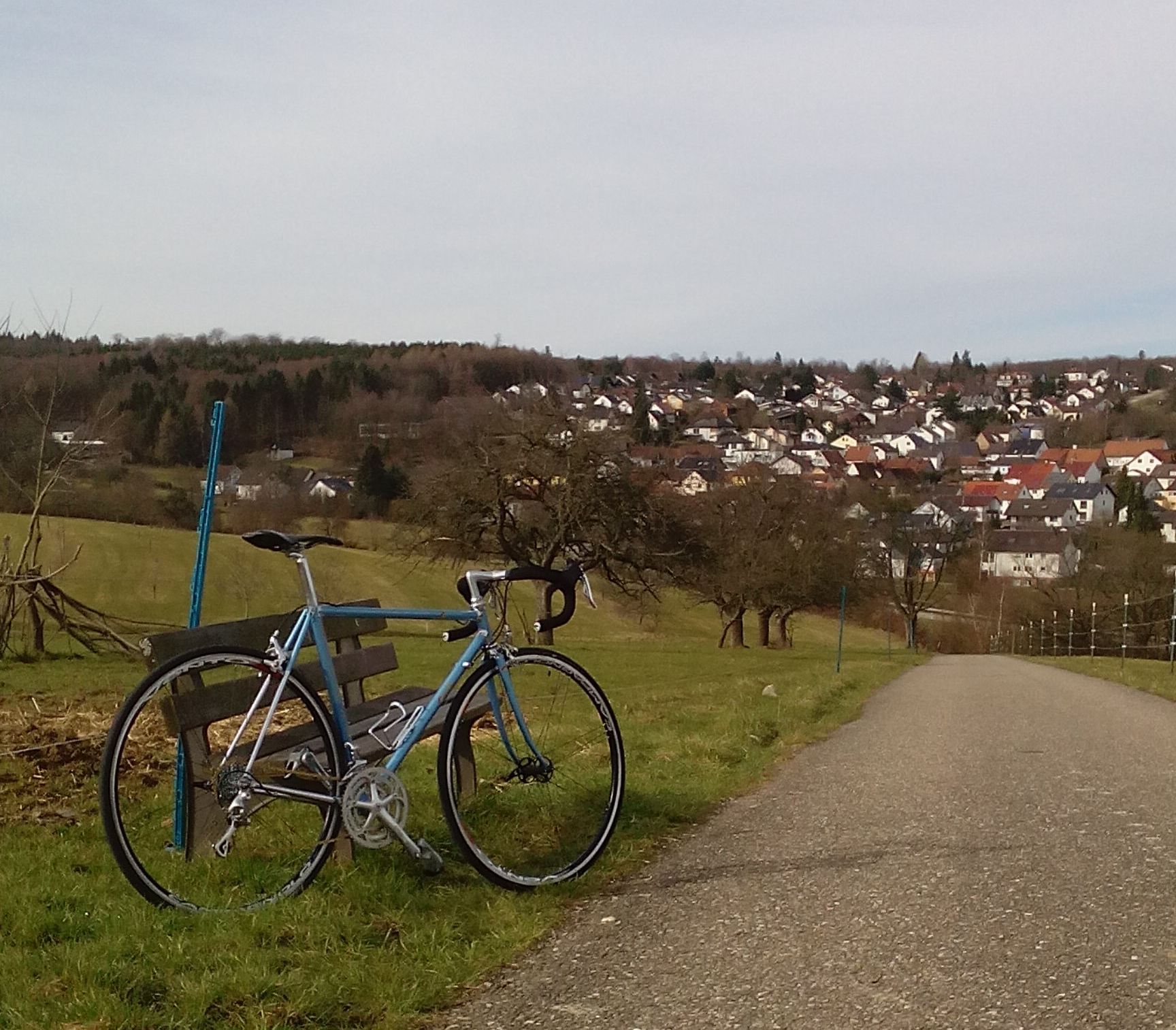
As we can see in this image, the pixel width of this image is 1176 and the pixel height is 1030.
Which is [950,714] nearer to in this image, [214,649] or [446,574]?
[214,649]

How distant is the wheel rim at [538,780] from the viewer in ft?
16.7

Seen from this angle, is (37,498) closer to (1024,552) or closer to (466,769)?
(466,769)

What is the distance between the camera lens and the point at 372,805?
4.65m

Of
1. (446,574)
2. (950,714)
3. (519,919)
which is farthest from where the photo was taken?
(446,574)

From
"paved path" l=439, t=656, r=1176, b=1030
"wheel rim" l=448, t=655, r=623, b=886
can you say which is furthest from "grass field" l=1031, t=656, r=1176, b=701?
"wheel rim" l=448, t=655, r=623, b=886

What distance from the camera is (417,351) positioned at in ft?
419

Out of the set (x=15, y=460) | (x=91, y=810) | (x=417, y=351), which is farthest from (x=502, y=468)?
(x=417, y=351)

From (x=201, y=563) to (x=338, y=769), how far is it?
4.23ft

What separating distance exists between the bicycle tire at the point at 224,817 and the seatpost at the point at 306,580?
0.35 m

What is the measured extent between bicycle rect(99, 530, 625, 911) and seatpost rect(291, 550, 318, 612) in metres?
0.01

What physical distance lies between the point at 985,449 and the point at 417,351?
342 feet

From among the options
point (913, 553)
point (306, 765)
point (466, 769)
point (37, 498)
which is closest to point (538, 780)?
point (466, 769)

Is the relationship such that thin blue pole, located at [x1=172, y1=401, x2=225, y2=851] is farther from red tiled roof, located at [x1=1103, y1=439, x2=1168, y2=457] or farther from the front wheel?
red tiled roof, located at [x1=1103, y1=439, x2=1168, y2=457]

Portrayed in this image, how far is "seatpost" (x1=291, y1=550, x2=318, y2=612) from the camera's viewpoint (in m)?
4.91
